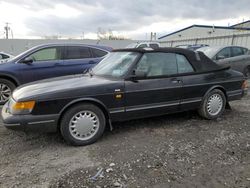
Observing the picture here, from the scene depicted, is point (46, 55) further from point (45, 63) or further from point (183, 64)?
point (183, 64)

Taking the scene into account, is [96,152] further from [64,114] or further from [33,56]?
[33,56]

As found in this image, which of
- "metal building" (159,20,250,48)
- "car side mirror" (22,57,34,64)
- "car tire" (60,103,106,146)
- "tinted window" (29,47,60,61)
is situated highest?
"metal building" (159,20,250,48)

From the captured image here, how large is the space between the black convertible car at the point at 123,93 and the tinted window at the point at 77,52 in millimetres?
2532

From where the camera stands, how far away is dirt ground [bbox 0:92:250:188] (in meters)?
3.02

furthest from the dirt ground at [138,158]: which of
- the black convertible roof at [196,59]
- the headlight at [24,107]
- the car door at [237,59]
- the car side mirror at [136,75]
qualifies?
the car door at [237,59]

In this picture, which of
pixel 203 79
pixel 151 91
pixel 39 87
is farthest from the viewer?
pixel 203 79

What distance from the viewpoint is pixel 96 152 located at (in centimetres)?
371

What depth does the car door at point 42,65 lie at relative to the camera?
663 centimetres

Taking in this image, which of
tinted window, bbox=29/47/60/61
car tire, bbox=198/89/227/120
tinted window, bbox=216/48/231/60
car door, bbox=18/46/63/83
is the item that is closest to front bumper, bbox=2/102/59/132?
car tire, bbox=198/89/227/120

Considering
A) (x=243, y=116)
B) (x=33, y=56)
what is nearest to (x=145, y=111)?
(x=243, y=116)

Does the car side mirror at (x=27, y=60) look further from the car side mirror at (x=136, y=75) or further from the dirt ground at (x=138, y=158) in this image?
the car side mirror at (x=136, y=75)

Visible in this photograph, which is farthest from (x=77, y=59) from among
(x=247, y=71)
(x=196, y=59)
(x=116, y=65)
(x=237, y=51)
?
(x=247, y=71)

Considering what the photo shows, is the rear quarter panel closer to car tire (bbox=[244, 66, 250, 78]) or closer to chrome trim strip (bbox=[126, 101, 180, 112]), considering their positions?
chrome trim strip (bbox=[126, 101, 180, 112])

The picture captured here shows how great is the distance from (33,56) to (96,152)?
423 centimetres
